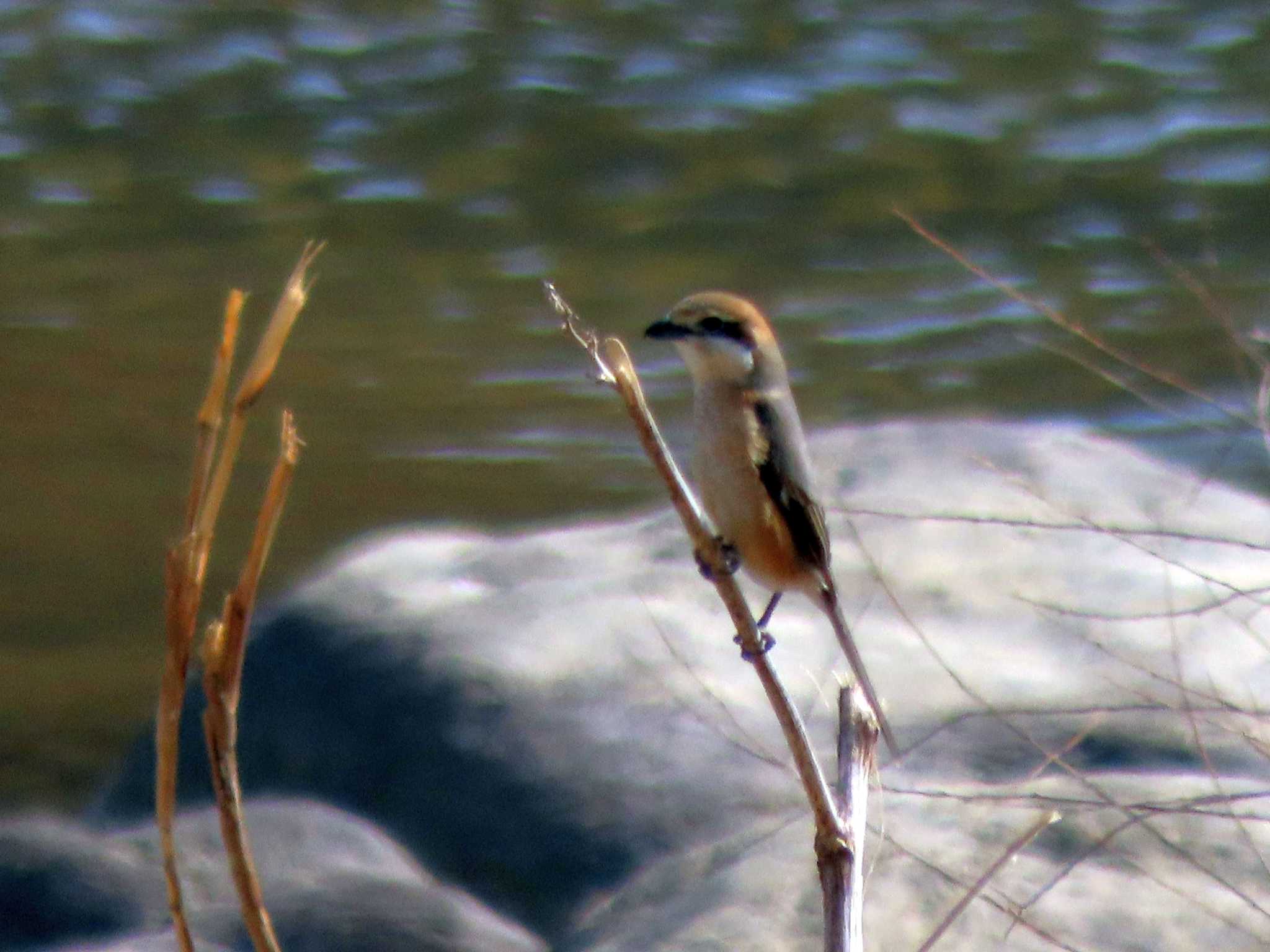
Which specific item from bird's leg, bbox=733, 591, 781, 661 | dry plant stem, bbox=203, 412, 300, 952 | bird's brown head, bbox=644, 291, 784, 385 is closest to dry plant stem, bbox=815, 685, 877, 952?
bird's leg, bbox=733, 591, 781, 661

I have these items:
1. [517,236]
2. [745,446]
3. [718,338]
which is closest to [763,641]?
[745,446]

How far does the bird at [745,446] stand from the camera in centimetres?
409

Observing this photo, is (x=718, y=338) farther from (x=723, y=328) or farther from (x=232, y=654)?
(x=232, y=654)

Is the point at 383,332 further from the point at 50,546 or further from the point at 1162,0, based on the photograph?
the point at 1162,0

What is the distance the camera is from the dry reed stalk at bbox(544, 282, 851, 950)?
225 cm

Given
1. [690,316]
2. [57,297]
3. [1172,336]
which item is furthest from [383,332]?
[690,316]

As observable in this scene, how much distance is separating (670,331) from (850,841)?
73.4 inches

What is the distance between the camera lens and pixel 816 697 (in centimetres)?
593

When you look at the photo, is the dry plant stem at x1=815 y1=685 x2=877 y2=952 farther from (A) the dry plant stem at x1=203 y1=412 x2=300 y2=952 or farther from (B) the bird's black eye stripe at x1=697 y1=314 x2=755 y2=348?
(B) the bird's black eye stripe at x1=697 y1=314 x2=755 y2=348

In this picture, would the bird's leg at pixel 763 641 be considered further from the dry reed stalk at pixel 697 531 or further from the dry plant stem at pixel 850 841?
the dry plant stem at pixel 850 841

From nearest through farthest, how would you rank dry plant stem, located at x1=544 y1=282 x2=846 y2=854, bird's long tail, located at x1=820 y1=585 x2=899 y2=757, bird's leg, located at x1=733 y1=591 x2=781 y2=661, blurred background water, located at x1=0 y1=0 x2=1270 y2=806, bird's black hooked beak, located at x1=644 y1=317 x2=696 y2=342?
dry plant stem, located at x1=544 y1=282 x2=846 y2=854, bird's leg, located at x1=733 y1=591 x2=781 y2=661, bird's long tail, located at x1=820 y1=585 x2=899 y2=757, bird's black hooked beak, located at x1=644 y1=317 x2=696 y2=342, blurred background water, located at x1=0 y1=0 x2=1270 y2=806

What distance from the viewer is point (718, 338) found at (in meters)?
4.11

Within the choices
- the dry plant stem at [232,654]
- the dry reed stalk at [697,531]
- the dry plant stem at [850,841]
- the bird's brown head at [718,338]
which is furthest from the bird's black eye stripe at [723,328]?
the dry plant stem at [232,654]

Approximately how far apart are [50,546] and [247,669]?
9.60 feet
